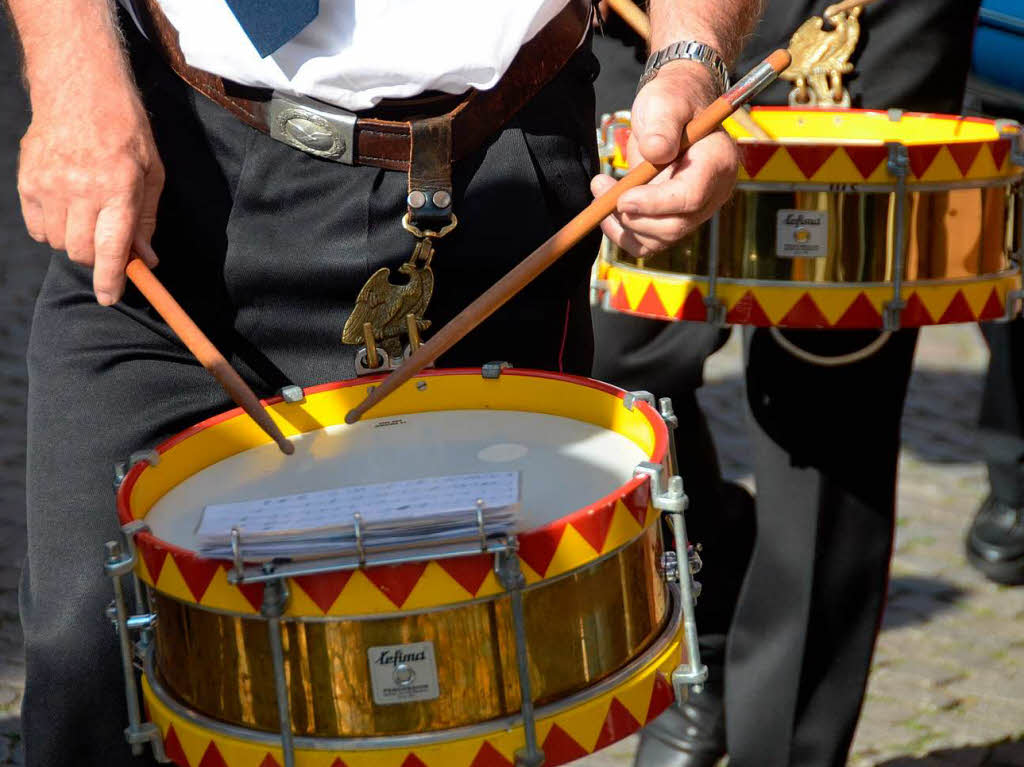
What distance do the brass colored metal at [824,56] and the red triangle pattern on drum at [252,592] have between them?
1.82 metres

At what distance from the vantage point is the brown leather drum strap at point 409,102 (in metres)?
1.79

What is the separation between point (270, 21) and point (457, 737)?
82 cm

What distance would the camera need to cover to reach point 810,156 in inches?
98.3

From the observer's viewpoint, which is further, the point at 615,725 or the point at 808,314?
the point at 808,314

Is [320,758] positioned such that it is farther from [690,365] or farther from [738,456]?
[738,456]

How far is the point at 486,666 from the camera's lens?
4.80ft

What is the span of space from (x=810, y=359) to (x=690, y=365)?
33cm

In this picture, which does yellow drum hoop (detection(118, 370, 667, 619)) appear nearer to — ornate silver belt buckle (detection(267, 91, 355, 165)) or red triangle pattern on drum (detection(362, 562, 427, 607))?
red triangle pattern on drum (detection(362, 562, 427, 607))

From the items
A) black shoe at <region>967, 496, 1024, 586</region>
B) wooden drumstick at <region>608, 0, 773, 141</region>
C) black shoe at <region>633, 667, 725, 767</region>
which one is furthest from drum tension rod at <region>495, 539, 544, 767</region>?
black shoe at <region>967, 496, 1024, 586</region>

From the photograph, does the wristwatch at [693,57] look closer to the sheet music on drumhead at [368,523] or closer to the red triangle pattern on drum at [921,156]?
the sheet music on drumhead at [368,523]

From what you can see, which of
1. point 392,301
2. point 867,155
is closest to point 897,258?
point 867,155

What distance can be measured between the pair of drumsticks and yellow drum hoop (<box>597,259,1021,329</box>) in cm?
88

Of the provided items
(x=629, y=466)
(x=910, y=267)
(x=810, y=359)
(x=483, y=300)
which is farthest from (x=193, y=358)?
(x=810, y=359)

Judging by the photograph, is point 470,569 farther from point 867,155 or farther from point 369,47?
point 867,155
